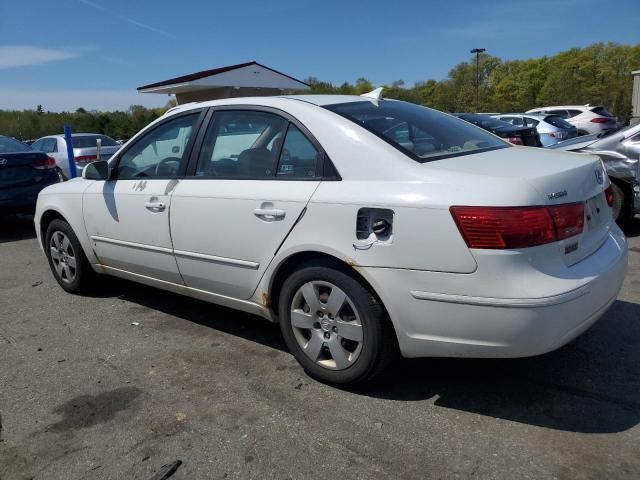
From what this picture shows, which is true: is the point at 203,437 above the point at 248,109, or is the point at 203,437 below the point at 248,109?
below

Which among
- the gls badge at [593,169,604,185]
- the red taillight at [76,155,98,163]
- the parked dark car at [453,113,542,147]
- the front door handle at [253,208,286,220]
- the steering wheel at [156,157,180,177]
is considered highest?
the steering wheel at [156,157,180,177]

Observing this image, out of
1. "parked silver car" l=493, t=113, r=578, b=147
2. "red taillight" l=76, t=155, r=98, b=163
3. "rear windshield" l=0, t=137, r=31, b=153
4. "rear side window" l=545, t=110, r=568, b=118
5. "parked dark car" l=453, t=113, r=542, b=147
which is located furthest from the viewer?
"rear side window" l=545, t=110, r=568, b=118

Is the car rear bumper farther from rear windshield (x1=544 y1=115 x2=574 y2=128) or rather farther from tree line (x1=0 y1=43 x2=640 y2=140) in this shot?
tree line (x1=0 y1=43 x2=640 y2=140)

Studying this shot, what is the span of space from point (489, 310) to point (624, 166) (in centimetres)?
489

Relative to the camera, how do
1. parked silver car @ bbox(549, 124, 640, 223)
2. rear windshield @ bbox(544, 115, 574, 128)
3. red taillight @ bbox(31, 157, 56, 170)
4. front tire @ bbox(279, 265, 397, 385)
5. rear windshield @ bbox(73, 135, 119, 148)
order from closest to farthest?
front tire @ bbox(279, 265, 397, 385) → parked silver car @ bbox(549, 124, 640, 223) → red taillight @ bbox(31, 157, 56, 170) → rear windshield @ bbox(73, 135, 119, 148) → rear windshield @ bbox(544, 115, 574, 128)

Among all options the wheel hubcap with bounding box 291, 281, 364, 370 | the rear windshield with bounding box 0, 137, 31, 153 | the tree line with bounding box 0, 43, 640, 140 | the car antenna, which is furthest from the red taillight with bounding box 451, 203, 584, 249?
the tree line with bounding box 0, 43, 640, 140

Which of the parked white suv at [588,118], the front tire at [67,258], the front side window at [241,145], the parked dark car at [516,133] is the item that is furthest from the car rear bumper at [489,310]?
the parked white suv at [588,118]

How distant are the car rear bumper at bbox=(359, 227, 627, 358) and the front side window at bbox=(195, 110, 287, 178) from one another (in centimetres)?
106

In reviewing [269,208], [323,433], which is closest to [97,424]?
[323,433]

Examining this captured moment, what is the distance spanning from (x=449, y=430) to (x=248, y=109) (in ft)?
7.51

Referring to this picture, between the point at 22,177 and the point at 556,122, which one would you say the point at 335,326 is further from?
the point at 556,122

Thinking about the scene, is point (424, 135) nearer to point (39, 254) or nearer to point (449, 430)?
point (449, 430)

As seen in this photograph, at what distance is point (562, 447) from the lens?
2.64 meters

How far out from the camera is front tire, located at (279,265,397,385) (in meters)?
3.01
